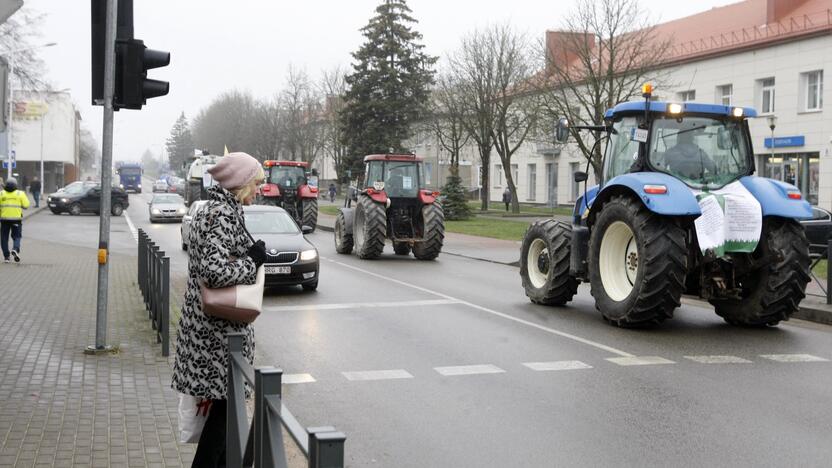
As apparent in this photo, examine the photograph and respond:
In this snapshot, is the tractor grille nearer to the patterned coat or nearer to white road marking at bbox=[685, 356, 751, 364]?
white road marking at bbox=[685, 356, 751, 364]

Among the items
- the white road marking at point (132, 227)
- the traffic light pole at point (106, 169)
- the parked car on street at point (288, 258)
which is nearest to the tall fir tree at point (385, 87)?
the white road marking at point (132, 227)

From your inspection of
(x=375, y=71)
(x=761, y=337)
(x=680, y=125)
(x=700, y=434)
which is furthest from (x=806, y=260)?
(x=375, y=71)

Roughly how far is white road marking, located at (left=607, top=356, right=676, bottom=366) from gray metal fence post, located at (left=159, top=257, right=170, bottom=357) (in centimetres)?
433

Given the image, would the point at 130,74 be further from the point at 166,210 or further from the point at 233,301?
the point at 166,210

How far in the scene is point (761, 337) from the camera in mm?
10680

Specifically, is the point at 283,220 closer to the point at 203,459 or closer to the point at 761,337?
the point at 761,337

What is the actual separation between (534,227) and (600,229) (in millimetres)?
2199

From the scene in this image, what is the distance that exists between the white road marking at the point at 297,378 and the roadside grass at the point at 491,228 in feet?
72.6

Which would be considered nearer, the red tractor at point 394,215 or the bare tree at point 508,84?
the red tractor at point 394,215

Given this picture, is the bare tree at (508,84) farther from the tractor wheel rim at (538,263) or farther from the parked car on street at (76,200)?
the tractor wheel rim at (538,263)

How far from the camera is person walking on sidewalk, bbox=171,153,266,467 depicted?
14.0 ft

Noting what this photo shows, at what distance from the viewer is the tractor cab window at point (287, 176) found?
35.8 meters

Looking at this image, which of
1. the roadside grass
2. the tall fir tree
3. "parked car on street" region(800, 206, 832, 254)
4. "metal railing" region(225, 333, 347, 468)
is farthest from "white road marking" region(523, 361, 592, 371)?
the tall fir tree

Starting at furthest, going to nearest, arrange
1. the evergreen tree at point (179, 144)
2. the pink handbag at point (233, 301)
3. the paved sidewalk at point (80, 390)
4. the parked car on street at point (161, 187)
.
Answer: the evergreen tree at point (179, 144) < the parked car on street at point (161, 187) < the paved sidewalk at point (80, 390) < the pink handbag at point (233, 301)
